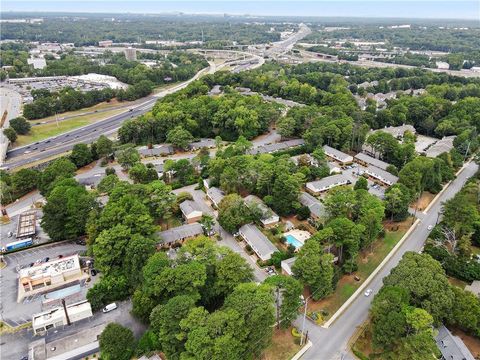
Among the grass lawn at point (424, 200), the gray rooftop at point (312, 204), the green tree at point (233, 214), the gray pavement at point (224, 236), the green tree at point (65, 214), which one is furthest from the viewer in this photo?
the grass lawn at point (424, 200)

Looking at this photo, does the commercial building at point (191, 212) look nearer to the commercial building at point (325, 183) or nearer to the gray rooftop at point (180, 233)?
the gray rooftop at point (180, 233)

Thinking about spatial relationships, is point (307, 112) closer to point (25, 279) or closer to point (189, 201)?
point (189, 201)

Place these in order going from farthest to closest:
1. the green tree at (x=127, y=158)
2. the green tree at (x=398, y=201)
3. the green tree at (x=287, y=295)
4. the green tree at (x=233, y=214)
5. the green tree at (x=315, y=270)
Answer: the green tree at (x=127, y=158) → the green tree at (x=398, y=201) → the green tree at (x=233, y=214) → the green tree at (x=315, y=270) → the green tree at (x=287, y=295)

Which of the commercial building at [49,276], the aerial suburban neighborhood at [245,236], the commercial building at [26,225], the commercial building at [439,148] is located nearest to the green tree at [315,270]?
the aerial suburban neighborhood at [245,236]

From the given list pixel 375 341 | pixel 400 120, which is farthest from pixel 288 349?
pixel 400 120

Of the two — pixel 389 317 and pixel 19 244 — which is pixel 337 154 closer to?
pixel 389 317

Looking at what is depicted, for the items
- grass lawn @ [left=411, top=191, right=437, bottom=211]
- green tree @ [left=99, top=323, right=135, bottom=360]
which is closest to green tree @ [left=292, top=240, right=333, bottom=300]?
green tree @ [left=99, top=323, right=135, bottom=360]

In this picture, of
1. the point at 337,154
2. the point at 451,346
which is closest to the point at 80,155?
the point at 337,154
